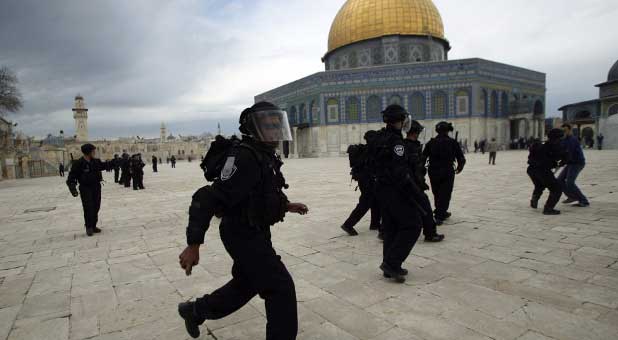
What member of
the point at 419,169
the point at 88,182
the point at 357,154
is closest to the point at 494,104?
the point at 357,154

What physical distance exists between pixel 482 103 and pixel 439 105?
14.8 feet

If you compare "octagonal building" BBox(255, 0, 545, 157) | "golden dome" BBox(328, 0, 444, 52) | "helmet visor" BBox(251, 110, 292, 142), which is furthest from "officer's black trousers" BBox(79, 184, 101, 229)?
"golden dome" BBox(328, 0, 444, 52)

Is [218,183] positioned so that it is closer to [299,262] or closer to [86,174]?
[299,262]

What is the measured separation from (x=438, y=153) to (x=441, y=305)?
2.93 metres

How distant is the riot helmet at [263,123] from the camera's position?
2.23 m

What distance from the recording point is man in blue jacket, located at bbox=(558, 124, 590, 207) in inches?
253

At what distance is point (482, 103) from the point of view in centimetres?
3731

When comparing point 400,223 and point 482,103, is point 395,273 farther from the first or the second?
point 482,103

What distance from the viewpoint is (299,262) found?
156 inches

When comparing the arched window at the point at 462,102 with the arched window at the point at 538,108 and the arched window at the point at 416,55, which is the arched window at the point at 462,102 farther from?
the arched window at the point at 538,108

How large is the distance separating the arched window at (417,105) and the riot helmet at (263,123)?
38.0 metres

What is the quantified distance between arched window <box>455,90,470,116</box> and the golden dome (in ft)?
27.7

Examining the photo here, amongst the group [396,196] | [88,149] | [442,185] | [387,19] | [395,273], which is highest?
[387,19]

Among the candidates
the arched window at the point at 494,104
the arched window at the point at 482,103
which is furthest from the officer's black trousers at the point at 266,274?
the arched window at the point at 494,104
